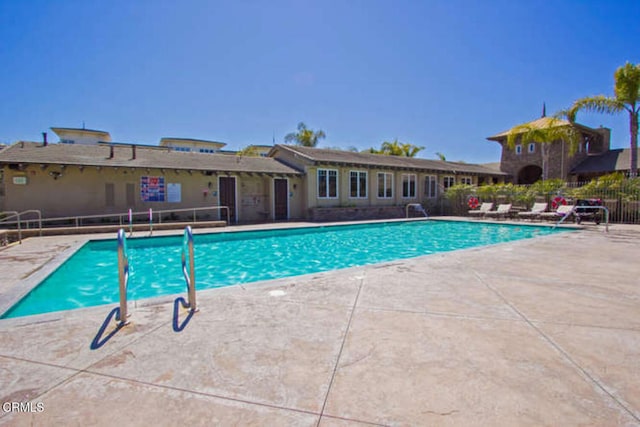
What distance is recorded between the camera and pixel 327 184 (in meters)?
18.8

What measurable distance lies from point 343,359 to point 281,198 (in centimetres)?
1598

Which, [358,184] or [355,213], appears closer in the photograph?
[355,213]

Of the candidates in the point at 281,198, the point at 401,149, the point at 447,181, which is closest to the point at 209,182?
the point at 281,198

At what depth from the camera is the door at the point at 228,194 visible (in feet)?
54.6

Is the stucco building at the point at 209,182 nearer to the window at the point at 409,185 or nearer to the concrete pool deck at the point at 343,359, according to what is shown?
the window at the point at 409,185

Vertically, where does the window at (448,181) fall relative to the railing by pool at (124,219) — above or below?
above

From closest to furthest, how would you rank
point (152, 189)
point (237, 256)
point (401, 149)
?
point (237, 256) → point (152, 189) → point (401, 149)

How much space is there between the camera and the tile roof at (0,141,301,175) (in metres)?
13.0

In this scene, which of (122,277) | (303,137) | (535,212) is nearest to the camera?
(122,277)

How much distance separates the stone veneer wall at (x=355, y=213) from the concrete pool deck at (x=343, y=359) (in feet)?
42.8

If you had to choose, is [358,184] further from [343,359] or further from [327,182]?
[343,359]

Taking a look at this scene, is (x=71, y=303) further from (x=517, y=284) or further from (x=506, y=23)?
(x=506, y=23)

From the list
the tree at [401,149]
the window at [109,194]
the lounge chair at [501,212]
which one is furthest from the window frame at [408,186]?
the window at [109,194]

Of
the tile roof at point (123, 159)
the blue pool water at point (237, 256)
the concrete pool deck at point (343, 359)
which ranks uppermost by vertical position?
the tile roof at point (123, 159)
